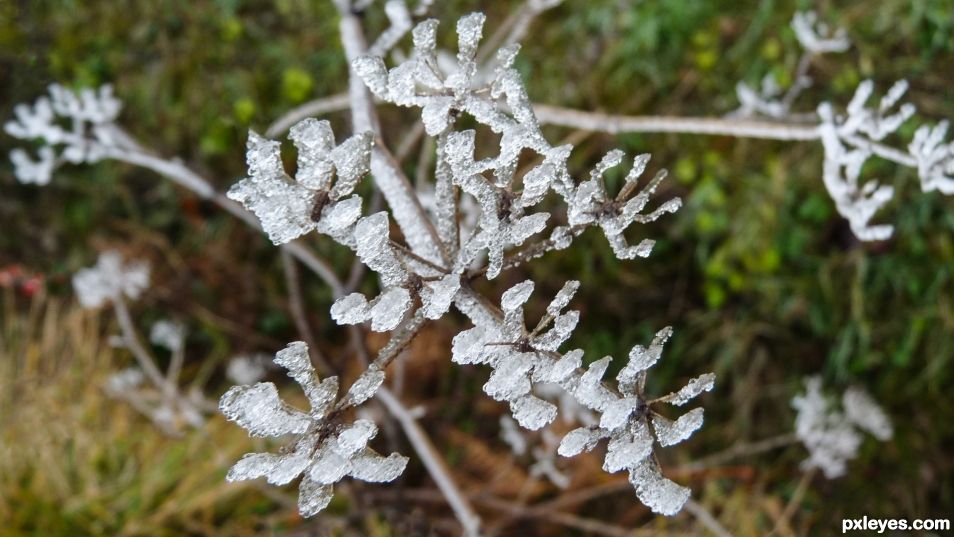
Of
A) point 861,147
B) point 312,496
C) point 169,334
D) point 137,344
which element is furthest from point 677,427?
point 169,334

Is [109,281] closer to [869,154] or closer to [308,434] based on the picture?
[308,434]

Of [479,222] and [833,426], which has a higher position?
[479,222]

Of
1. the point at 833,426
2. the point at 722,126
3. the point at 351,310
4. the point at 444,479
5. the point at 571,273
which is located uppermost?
the point at 351,310

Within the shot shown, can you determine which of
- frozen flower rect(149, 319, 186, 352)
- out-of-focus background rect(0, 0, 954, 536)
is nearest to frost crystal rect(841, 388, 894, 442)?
out-of-focus background rect(0, 0, 954, 536)

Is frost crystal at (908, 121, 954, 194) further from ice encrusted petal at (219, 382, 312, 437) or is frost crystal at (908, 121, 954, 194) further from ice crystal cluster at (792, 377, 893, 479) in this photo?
ice crystal cluster at (792, 377, 893, 479)

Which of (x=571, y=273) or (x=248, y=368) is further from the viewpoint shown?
(x=571, y=273)

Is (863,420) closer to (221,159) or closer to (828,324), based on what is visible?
(828,324)

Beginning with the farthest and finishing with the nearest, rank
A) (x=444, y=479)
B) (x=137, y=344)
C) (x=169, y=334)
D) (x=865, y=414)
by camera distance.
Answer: (x=169, y=334), (x=865, y=414), (x=137, y=344), (x=444, y=479)

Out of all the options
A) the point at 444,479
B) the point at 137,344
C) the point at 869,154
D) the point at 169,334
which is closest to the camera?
the point at 869,154
